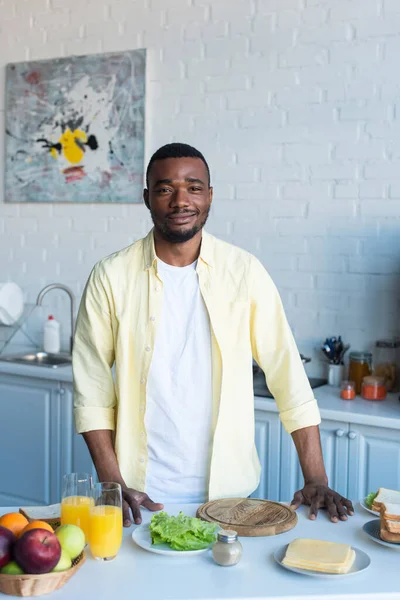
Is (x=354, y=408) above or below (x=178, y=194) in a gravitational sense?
below

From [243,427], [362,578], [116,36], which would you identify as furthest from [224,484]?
[116,36]

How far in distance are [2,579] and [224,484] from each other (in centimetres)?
77

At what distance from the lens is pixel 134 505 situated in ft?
5.80

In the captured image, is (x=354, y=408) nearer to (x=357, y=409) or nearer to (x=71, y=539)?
(x=357, y=409)

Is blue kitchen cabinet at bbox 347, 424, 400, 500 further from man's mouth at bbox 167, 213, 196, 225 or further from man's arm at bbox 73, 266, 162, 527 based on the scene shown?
man's mouth at bbox 167, 213, 196, 225

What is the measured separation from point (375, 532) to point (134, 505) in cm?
54

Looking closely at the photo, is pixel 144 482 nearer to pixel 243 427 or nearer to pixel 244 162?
pixel 243 427

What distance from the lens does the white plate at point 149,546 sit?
1.54 meters

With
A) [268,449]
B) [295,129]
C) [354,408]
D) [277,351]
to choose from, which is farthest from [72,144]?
[277,351]

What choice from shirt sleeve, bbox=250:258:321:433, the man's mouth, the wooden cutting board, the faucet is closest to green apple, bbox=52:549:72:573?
the wooden cutting board

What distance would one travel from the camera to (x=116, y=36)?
3.99 m

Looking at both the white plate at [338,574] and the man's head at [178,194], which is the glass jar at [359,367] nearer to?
the man's head at [178,194]

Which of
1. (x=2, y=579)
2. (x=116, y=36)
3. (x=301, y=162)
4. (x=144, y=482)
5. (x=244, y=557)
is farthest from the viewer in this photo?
(x=116, y=36)

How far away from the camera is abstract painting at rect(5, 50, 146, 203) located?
3.97 m
